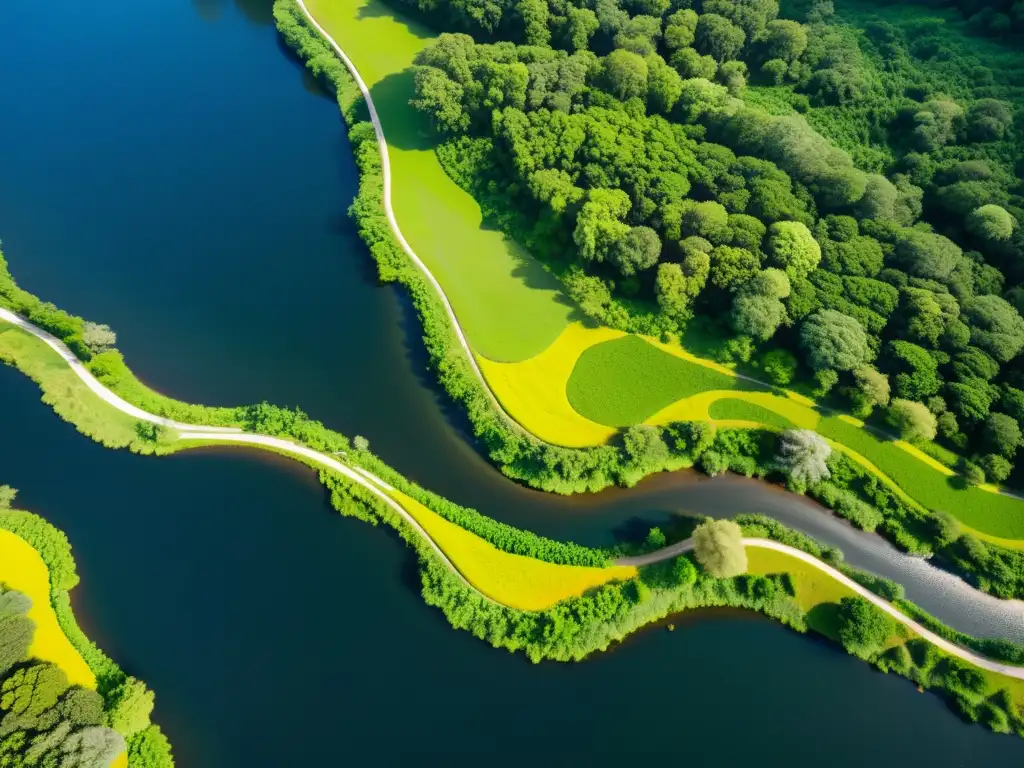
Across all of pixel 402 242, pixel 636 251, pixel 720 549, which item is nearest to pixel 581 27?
pixel 636 251

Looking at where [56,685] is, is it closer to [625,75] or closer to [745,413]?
[745,413]

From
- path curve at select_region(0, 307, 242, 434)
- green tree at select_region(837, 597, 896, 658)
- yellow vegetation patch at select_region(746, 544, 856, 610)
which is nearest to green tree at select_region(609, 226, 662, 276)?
yellow vegetation patch at select_region(746, 544, 856, 610)

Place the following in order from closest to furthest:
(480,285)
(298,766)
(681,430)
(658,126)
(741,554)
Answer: (298,766) < (741,554) < (681,430) < (480,285) < (658,126)

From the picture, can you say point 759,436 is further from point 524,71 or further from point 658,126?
point 524,71

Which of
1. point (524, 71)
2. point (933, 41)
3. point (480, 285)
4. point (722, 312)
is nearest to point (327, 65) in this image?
point (524, 71)

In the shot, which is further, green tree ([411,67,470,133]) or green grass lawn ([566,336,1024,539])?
green tree ([411,67,470,133])

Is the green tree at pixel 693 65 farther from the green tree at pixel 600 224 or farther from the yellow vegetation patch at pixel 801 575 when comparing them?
the yellow vegetation patch at pixel 801 575

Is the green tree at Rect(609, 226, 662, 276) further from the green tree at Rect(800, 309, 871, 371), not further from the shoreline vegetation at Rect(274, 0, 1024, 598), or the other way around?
the shoreline vegetation at Rect(274, 0, 1024, 598)
